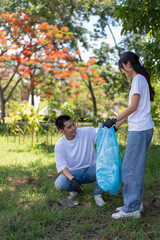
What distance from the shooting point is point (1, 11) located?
11.0 meters

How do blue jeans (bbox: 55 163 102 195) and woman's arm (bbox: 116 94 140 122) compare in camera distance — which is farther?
blue jeans (bbox: 55 163 102 195)

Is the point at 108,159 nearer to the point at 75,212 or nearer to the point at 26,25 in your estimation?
the point at 75,212

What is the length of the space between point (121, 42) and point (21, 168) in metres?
10.9

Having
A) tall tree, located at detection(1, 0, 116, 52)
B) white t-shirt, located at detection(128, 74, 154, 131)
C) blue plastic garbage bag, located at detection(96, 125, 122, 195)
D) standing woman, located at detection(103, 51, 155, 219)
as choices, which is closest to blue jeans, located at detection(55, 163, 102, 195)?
blue plastic garbage bag, located at detection(96, 125, 122, 195)

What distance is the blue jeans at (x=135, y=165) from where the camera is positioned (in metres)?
2.59

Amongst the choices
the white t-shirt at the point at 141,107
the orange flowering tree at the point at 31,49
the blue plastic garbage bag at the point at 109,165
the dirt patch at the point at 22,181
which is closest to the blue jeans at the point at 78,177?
the blue plastic garbage bag at the point at 109,165

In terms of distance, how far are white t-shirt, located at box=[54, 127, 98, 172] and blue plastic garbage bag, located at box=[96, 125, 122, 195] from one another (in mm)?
392

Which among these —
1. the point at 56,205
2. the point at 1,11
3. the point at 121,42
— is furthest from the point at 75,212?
the point at 121,42

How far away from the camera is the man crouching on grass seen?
3.13 metres

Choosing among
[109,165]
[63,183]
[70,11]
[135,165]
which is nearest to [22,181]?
[63,183]

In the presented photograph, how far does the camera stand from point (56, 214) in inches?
109

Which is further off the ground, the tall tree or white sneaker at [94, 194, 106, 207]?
the tall tree

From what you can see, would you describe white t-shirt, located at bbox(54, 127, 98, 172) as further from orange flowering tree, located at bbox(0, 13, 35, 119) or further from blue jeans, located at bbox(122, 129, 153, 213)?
orange flowering tree, located at bbox(0, 13, 35, 119)

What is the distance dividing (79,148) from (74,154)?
88 mm
